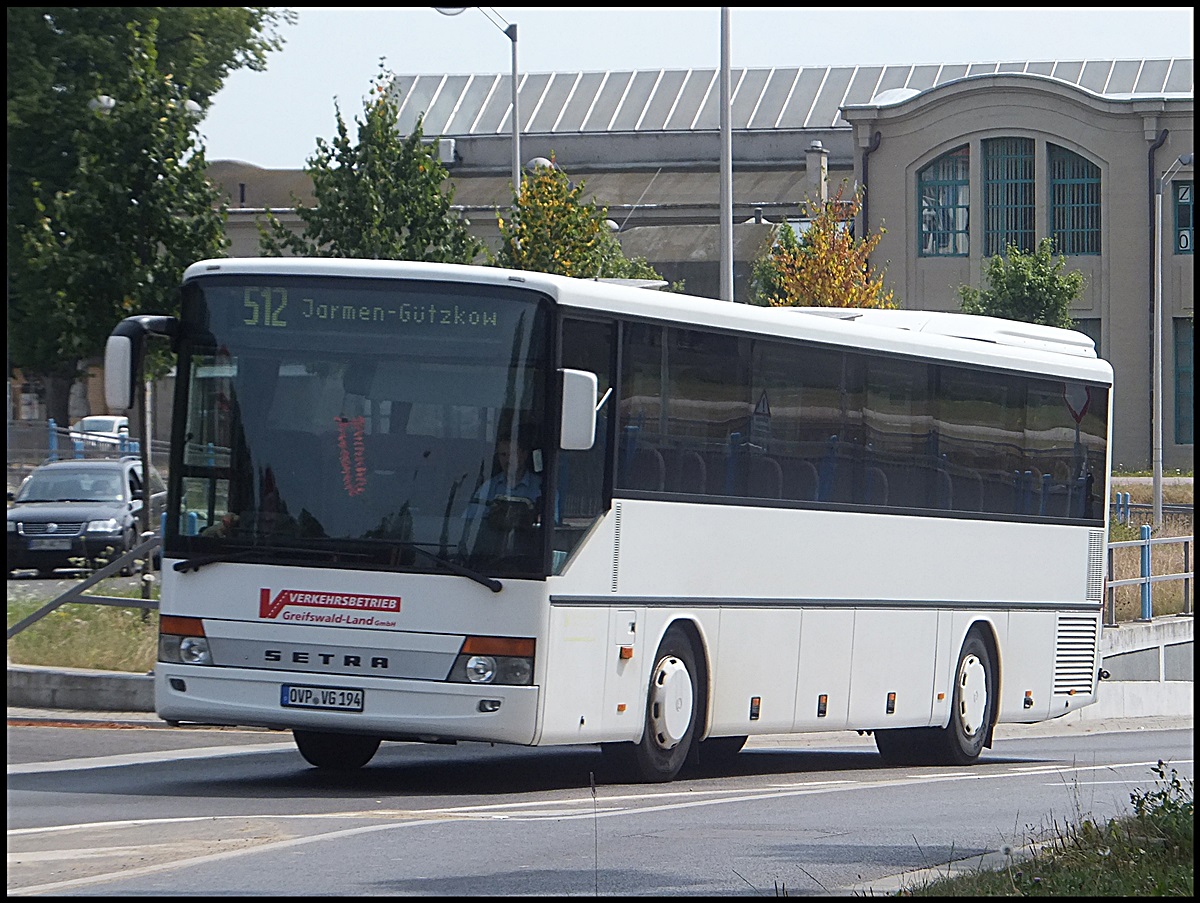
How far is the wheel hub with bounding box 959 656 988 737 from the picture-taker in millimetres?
18062

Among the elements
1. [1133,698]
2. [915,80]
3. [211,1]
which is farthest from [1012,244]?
[211,1]

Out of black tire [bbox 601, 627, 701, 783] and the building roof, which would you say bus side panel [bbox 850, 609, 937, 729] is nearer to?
black tire [bbox 601, 627, 701, 783]

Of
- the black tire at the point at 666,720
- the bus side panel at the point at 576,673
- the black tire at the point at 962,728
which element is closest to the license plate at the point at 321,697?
the bus side panel at the point at 576,673

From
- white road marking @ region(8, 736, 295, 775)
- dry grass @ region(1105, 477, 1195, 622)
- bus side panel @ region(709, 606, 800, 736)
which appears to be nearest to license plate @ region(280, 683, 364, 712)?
white road marking @ region(8, 736, 295, 775)

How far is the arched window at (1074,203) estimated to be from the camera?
63.1 meters

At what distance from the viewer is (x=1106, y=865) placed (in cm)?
902

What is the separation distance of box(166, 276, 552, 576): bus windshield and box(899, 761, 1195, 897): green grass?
13.7 ft

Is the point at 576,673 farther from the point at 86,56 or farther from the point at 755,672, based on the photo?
the point at 86,56

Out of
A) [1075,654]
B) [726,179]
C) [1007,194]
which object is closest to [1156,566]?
[726,179]

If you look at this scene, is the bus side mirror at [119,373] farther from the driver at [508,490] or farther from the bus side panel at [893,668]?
the bus side panel at [893,668]

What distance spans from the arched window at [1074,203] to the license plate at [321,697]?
172ft

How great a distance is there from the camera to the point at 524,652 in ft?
42.6

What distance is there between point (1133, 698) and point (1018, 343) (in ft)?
38.4

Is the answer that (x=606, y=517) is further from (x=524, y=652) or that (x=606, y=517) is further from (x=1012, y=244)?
(x=1012, y=244)
